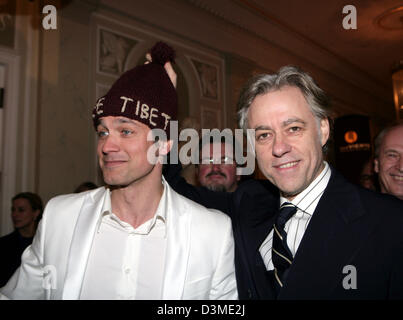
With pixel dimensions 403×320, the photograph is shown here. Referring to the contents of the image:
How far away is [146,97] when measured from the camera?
1.59 metres

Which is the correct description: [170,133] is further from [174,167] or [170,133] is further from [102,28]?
[102,28]

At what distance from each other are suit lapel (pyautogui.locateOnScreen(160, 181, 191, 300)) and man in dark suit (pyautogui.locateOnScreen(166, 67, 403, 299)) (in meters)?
0.29

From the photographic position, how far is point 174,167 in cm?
197

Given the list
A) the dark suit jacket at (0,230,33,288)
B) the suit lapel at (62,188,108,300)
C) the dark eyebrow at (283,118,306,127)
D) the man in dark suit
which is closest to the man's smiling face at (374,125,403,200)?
the man in dark suit

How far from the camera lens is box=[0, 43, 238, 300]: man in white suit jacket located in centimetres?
141

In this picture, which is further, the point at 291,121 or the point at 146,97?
the point at 146,97

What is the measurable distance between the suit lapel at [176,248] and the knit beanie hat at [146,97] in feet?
1.39

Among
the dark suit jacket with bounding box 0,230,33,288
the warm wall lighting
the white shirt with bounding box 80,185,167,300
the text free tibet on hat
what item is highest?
the warm wall lighting

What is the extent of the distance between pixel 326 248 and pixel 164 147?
95 centimetres

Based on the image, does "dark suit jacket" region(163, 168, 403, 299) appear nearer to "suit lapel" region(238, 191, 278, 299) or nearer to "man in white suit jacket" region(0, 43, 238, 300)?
"suit lapel" region(238, 191, 278, 299)

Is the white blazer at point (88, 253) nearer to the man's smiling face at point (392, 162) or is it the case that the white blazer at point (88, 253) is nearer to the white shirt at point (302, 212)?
the white shirt at point (302, 212)

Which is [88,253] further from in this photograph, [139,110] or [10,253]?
[10,253]

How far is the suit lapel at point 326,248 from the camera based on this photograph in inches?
48.5

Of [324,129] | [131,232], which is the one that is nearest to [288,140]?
[324,129]
